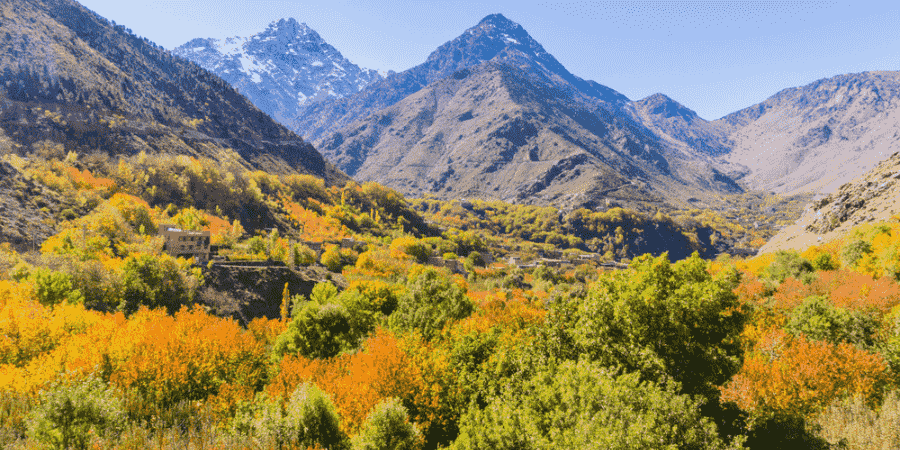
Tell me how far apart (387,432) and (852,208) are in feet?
200

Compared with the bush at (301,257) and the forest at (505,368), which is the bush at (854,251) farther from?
the bush at (301,257)

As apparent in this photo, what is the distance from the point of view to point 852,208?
153 ft

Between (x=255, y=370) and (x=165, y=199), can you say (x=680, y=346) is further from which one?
(x=165, y=199)

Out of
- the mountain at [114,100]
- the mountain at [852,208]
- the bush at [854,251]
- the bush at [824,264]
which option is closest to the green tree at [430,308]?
the bush at [824,264]

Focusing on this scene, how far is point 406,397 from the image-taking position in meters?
18.3

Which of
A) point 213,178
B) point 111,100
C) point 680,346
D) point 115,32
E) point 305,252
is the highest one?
point 115,32

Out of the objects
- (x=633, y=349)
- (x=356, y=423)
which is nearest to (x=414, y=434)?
(x=356, y=423)

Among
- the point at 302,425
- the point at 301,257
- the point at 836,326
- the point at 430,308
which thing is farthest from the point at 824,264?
the point at 301,257

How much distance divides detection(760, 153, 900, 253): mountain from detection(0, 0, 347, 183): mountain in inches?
5818

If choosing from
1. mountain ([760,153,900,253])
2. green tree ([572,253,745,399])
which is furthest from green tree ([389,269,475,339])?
mountain ([760,153,900,253])

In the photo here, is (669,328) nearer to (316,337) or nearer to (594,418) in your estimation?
(594,418)

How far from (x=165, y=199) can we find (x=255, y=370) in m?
95.3

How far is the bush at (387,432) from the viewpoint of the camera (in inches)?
527

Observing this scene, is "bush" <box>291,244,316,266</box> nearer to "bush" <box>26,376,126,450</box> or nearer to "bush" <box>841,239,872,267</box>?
"bush" <box>26,376,126,450</box>
